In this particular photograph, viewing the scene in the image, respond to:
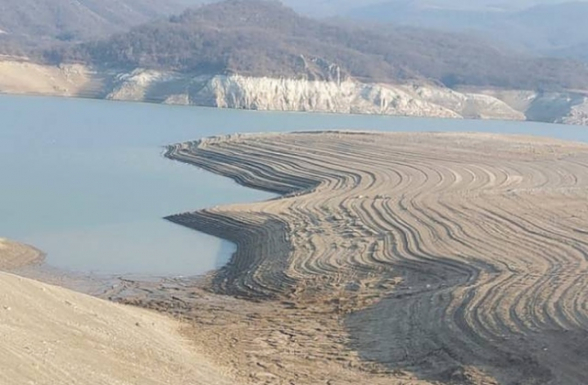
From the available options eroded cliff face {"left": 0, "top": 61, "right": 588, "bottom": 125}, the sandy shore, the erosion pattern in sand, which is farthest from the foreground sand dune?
eroded cliff face {"left": 0, "top": 61, "right": 588, "bottom": 125}

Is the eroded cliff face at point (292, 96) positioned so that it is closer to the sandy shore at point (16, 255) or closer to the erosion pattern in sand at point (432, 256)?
the erosion pattern in sand at point (432, 256)

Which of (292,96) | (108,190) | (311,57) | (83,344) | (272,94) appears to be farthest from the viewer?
(311,57)

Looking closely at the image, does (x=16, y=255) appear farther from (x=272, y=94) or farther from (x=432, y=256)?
(x=272, y=94)

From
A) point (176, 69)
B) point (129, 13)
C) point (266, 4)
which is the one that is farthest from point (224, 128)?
point (129, 13)

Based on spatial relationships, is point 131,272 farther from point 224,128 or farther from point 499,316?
point 224,128

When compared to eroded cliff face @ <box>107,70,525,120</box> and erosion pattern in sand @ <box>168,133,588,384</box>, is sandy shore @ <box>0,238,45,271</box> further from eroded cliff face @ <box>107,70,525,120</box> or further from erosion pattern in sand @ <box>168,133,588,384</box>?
eroded cliff face @ <box>107,70,525,120</box>

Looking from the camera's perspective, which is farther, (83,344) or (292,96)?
(292,96)

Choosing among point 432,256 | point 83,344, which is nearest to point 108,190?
point 432,256
